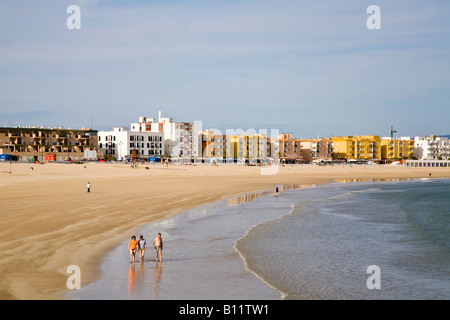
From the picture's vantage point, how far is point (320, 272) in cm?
2052

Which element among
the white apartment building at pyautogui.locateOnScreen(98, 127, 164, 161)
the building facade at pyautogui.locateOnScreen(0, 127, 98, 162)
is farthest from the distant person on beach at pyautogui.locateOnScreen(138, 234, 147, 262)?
the white apartment building at pyautogui.locateOnScreen(98, 127, 164, 161)

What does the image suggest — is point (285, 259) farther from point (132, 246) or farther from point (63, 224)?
point (63, 224)

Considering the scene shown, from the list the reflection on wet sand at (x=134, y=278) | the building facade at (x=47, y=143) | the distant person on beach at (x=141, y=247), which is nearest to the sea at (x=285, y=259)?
the reflection on wet sand at (x=134, y=278)

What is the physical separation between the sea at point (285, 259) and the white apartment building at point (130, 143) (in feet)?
444

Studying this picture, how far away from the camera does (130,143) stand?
17225 cm

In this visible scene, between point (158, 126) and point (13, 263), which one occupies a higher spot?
point (158, 126)

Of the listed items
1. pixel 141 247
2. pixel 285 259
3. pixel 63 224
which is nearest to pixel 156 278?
pixel 141 247

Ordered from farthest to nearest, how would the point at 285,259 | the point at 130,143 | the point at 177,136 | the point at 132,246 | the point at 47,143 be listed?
1. the point at 177,136
2. the point at 130,143
3. the point at 47,143
4. the point at 285,259
5. the point at 132,246

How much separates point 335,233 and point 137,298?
1756cm

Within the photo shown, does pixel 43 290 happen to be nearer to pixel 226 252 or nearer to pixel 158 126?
pixel 226 252

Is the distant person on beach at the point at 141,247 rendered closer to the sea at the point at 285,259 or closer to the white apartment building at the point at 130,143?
the sea at the point at 285,259

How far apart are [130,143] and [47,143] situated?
31557mm

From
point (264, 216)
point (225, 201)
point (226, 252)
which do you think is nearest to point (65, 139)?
point (225, 201)

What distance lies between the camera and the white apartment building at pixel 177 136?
Answer: 188875 mm
